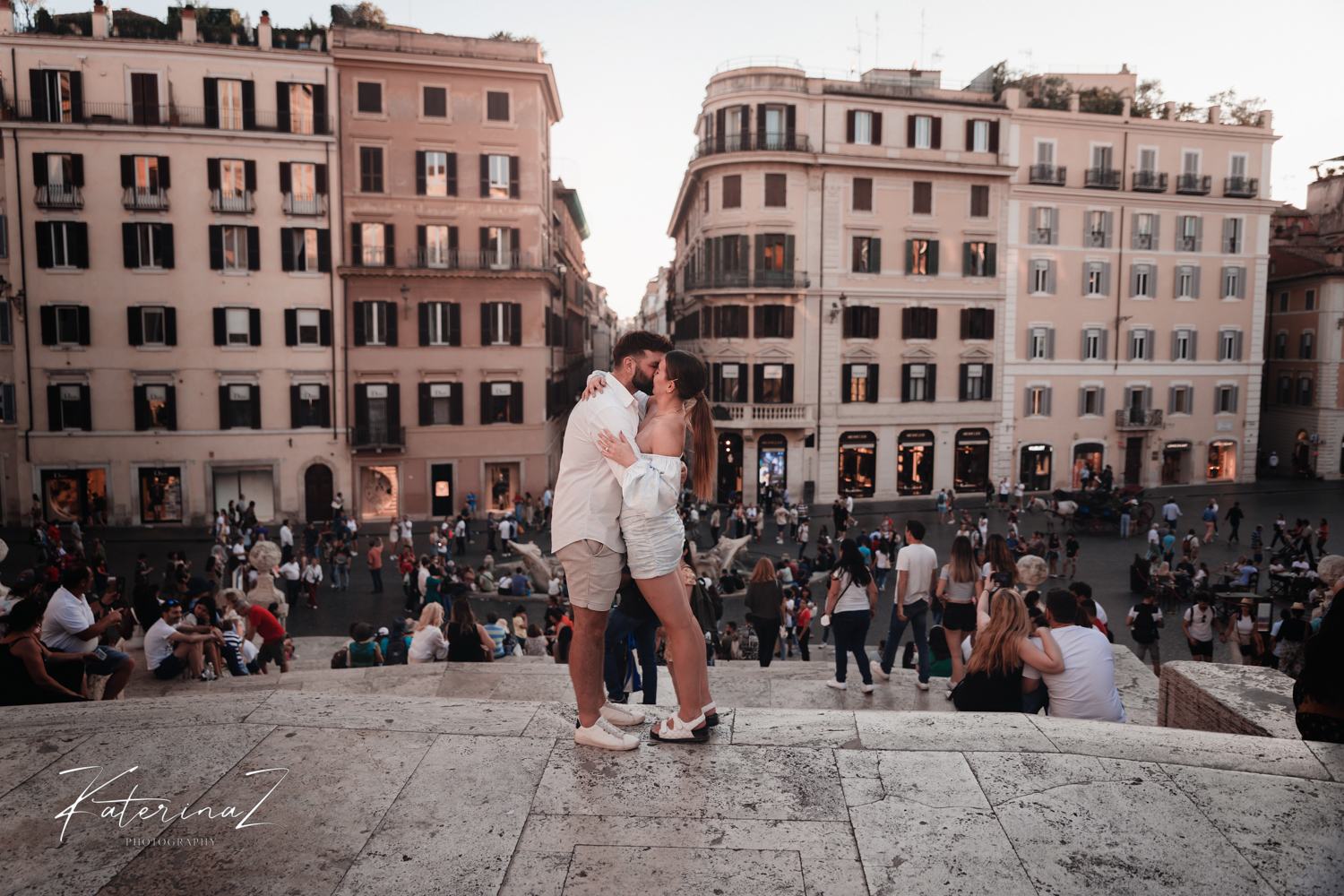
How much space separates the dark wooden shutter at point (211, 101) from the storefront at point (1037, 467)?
3499 cm

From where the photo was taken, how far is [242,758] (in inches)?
159

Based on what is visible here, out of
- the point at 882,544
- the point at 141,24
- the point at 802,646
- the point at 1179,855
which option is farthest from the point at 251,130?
the point at 1179,855

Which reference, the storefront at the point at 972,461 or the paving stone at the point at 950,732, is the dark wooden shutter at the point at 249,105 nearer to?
the storefront at the point at 972,461

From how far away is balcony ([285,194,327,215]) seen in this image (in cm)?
3064

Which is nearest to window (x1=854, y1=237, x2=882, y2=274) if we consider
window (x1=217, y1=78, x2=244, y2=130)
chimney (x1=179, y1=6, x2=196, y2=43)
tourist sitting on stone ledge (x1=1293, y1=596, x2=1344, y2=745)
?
window (x1=217, y1=78, x2=244, y2=130)

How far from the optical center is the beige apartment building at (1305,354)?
42406 millimetres

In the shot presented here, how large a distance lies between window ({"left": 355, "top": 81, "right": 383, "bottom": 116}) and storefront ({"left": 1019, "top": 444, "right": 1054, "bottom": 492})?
30141 mm

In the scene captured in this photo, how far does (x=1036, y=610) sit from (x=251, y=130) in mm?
31698

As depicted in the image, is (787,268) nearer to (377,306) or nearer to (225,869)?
(377,306)

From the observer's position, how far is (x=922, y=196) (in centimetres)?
3619

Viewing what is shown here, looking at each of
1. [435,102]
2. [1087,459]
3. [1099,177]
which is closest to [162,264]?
[435,102]

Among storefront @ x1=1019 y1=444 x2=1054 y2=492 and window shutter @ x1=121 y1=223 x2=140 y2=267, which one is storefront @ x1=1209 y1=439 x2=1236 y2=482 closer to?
storefront @ x1=1019 y1=444 x2=1054 y2=492

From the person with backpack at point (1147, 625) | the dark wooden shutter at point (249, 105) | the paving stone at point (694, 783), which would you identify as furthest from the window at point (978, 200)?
the paving stone at point (694, 783)

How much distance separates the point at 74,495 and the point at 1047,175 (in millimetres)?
41049
